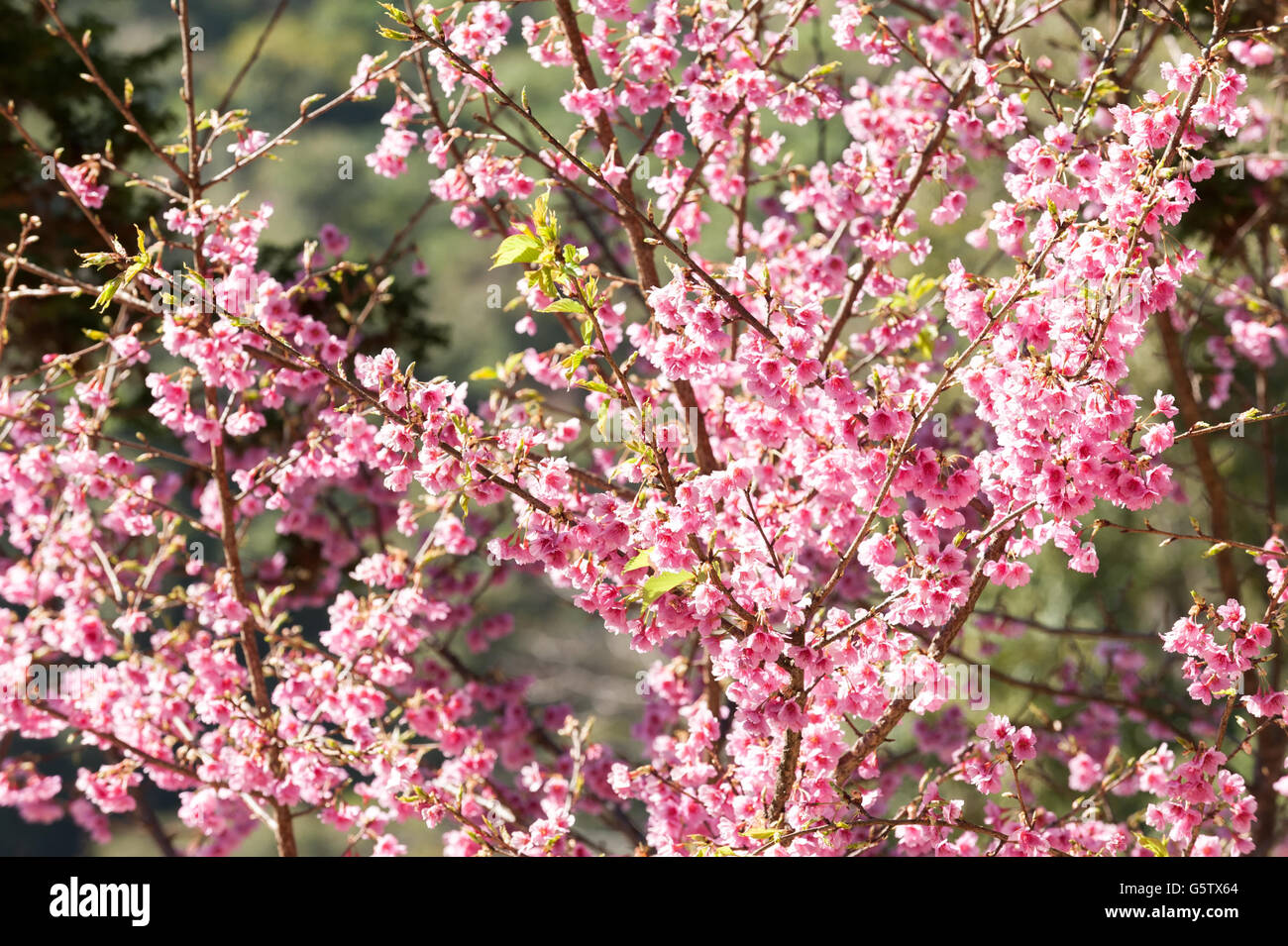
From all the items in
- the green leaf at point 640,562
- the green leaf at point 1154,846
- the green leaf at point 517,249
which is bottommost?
the green leaf at point 1154,846

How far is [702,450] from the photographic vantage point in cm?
318

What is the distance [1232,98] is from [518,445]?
4.98 feet

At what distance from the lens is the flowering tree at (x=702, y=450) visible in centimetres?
231

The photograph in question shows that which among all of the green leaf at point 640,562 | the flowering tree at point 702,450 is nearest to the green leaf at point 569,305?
the flowering tree at point 702,450

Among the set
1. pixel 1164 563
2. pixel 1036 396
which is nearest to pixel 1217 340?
pixel 1036 396

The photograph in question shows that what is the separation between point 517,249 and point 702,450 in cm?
117

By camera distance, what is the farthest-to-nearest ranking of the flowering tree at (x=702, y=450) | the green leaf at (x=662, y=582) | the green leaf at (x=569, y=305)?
the flowering tree at (x=702, y=450) → the green leaf at (x=569, y=305) → the green leaf at (x=662, y=582)

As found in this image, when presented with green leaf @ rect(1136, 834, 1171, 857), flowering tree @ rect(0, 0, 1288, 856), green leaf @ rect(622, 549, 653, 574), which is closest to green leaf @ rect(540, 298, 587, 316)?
flowering tree @ rect(0, 0, 1288, 856)

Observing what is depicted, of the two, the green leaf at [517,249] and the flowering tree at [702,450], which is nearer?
the green leaf at [517,249]

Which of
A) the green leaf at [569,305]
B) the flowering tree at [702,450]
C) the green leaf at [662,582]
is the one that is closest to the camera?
the green leaf at [662,582]

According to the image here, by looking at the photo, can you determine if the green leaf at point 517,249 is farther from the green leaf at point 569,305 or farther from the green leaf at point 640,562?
the green leaf at point 640,562

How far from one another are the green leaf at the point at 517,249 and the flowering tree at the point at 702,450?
14 millimetres

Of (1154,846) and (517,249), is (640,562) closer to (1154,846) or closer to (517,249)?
(517,249)
